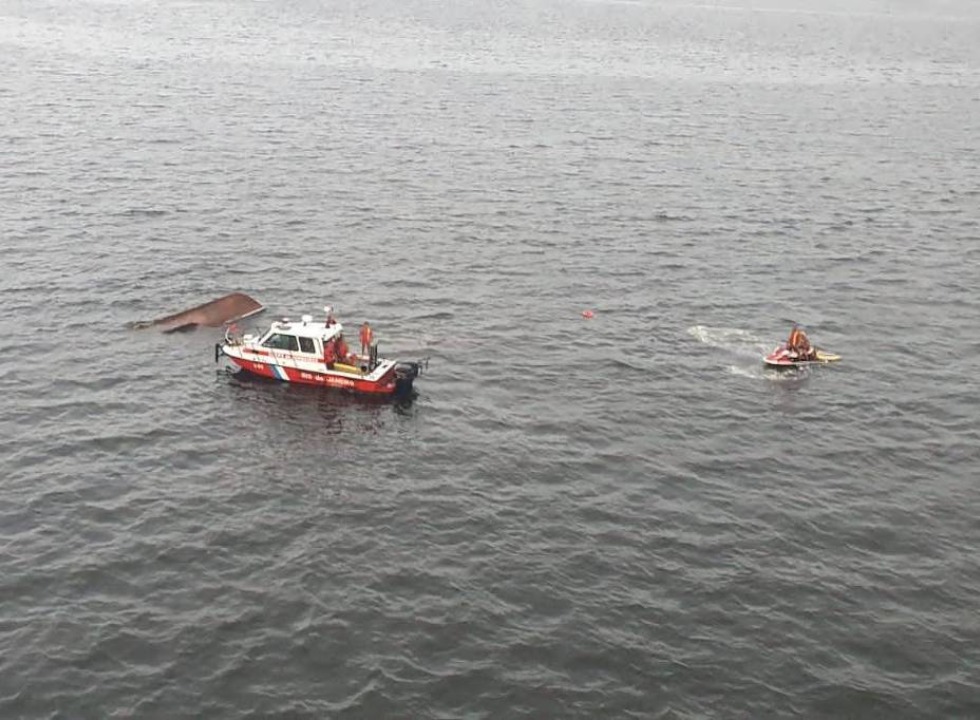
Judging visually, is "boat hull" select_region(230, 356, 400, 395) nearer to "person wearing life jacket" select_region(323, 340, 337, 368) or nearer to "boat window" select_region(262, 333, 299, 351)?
"person wearing life jacket" select_region(323, 340, 337, 368)

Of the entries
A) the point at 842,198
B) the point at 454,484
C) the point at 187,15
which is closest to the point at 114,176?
the point at 454,484

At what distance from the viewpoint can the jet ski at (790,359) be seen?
178ft

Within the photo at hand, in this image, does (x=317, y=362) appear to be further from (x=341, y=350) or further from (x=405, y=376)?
Result: (x=405, y=376)

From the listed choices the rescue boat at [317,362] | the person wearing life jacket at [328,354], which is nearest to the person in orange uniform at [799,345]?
the rescue boat at [317,362]

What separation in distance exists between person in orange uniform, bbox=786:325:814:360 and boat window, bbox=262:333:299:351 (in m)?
26.9

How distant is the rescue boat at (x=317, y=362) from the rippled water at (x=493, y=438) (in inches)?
43.4

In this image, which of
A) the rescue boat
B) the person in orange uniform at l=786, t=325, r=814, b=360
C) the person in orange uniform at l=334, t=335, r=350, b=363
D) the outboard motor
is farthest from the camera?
the person in orange uniform at l=786, t=325, r=814, b=360

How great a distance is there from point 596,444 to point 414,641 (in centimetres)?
1614

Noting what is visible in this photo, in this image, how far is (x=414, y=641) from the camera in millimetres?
33469

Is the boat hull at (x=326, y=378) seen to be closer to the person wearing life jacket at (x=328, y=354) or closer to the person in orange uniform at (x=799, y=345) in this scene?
the person wearing life jacket at (x=328, y=354)

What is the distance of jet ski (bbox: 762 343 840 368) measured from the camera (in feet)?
178

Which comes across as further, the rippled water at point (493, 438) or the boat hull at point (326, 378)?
the boat hull at point (326, 378)

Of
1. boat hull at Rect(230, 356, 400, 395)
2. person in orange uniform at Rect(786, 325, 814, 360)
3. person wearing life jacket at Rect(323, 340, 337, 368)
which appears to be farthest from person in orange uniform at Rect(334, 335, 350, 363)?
person in orange uniform at Rect(786, 325, 814, 360)

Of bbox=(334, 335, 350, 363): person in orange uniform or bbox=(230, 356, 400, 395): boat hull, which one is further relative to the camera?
bbox=(334, 335, 350, 363): person in orange uniform
